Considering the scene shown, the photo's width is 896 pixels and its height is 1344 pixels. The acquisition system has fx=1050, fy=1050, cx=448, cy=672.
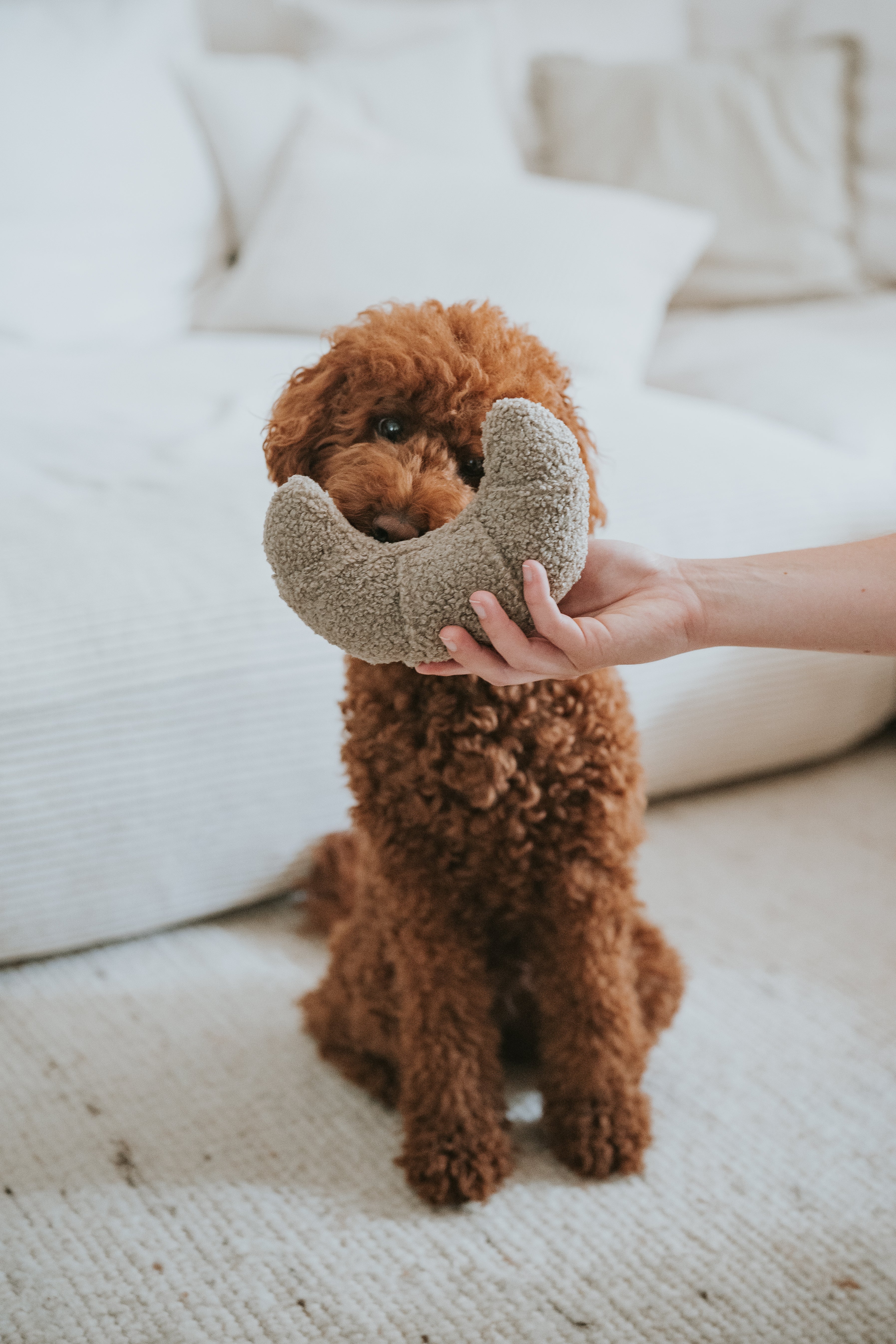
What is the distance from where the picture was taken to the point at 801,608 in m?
0.80

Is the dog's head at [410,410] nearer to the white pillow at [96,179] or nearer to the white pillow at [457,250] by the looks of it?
the white pillow at [457,250]

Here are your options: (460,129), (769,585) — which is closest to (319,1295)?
(769,585)

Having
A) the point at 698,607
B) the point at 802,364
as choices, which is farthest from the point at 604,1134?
the point at 802,364

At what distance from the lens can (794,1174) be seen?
937 mm

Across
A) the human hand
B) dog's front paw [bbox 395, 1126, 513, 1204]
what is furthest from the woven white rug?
the human hand

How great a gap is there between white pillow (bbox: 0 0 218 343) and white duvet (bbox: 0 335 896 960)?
0.32 metres

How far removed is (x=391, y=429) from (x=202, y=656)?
45 centimetres

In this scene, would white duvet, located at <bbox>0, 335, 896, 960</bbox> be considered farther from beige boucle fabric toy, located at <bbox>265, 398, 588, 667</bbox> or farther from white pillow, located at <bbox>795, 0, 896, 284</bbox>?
white pillow, located at <bbox>795, 0, 896, 284</bbox>

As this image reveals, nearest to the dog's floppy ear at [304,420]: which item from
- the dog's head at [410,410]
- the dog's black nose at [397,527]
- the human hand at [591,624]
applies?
the dog's head at [410,410]

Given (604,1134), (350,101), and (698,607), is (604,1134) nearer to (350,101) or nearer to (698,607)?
(698,607)

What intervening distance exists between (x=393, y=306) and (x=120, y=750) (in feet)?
1.81

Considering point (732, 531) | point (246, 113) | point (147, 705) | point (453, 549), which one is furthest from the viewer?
point (246, 113)

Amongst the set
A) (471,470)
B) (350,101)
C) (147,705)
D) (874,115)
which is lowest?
(147,705)

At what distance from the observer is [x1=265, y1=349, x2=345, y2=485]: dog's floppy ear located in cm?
81
